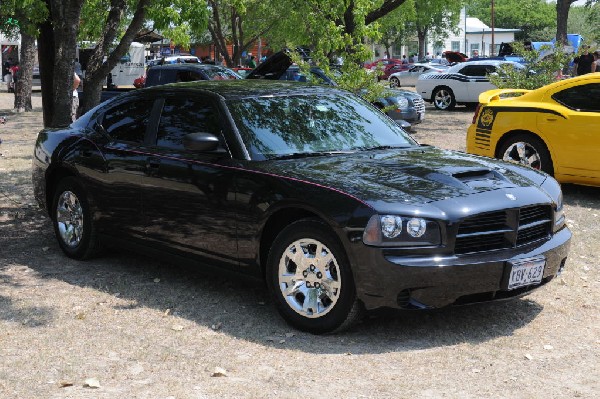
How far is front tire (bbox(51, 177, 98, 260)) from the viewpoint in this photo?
754cm

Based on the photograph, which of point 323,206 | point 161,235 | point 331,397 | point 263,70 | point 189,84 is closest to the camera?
point 331,397

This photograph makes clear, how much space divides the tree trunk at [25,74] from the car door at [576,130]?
18.9m

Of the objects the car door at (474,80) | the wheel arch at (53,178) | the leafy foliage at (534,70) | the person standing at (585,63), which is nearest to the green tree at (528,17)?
the car door at (474,80)

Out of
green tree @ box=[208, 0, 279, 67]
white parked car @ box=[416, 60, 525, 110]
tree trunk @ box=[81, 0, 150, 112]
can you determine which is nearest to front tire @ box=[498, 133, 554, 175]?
tree trunk @ box=[81, 0, 150, 112]

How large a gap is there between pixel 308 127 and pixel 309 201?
3.70ft

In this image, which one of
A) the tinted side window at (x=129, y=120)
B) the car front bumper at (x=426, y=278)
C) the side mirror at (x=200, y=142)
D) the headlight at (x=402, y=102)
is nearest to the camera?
the car front bumper at (x=426, y=278)

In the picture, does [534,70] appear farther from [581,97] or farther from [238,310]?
[238,310]

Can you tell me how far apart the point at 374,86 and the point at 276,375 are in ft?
34.8

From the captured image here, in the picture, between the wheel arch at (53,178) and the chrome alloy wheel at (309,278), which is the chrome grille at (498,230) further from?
the wheel arch at (53,178)

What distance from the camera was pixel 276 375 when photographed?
4.95 m

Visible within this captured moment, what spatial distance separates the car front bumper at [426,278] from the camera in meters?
5.27

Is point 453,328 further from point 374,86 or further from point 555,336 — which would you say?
point 374,86

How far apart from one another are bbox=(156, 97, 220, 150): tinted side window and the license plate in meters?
2.26

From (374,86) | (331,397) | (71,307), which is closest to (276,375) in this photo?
(331,397)
